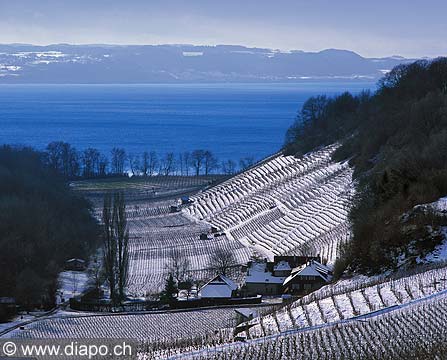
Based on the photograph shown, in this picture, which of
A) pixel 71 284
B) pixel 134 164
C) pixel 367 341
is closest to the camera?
pixel 367 341

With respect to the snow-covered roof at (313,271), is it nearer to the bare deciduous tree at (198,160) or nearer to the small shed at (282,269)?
the small shed at (282,269)

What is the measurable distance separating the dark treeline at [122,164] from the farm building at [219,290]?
3644 cm

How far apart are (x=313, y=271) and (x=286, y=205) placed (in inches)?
644

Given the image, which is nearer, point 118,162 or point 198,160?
point 198,160

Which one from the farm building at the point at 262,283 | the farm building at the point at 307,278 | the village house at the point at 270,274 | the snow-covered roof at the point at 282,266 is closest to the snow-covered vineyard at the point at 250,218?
the village house at the point at 270,274

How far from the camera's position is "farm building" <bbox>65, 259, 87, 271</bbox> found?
33062 mm

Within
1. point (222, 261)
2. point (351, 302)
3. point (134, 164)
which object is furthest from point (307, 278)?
point (134, 164)

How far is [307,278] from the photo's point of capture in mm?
26719

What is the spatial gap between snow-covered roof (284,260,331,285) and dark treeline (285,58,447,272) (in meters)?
1.76

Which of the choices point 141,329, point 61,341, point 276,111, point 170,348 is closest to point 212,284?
point 141,329

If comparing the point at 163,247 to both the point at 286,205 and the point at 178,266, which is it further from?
the point at 286,205

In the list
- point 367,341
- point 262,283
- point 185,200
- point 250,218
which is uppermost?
point 367,341

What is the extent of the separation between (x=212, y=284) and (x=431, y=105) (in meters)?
21.3

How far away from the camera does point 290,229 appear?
124 feet
